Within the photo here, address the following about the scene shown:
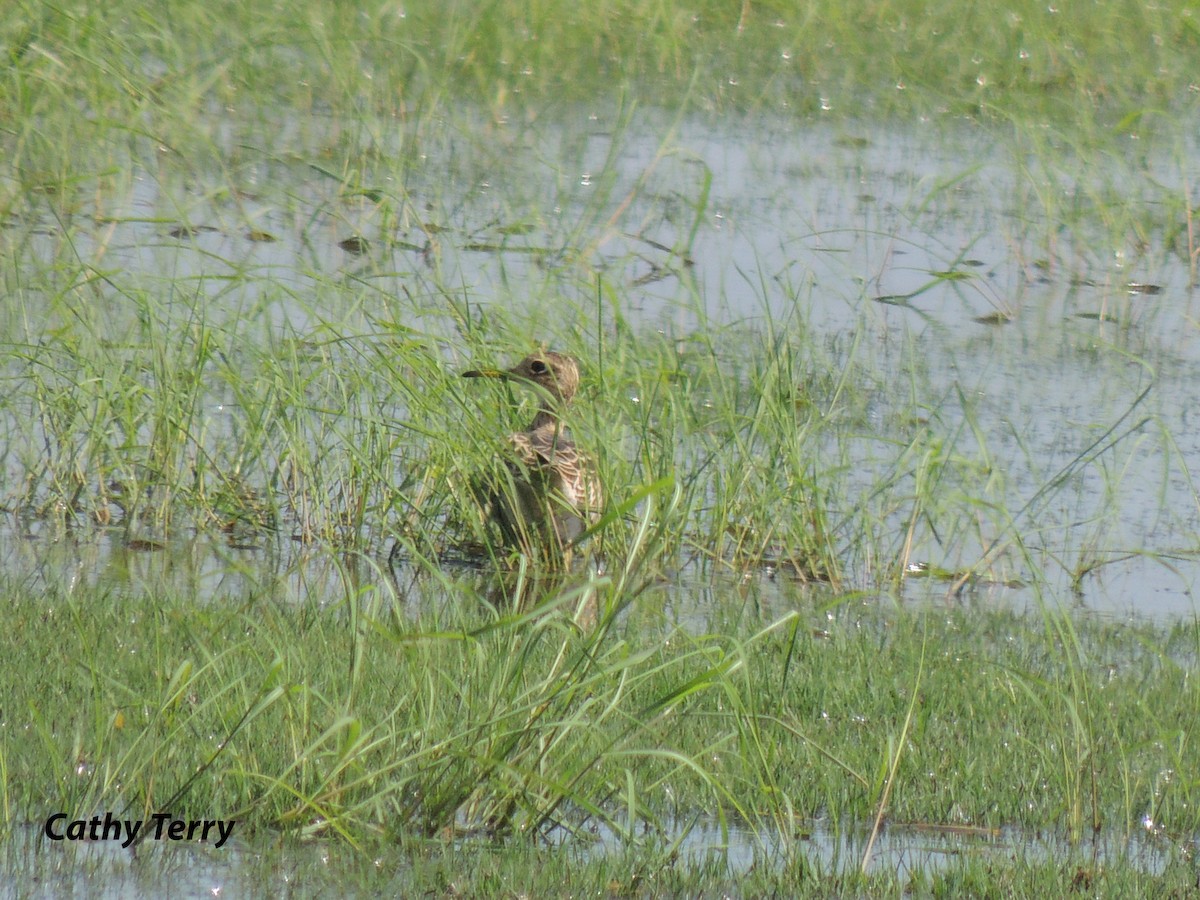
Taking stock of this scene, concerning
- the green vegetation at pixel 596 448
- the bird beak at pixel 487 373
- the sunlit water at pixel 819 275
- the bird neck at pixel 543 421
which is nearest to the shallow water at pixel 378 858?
the green vegetation at pixel 596 448

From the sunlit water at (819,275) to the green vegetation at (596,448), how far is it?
0.05m

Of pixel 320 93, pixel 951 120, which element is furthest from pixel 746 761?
pixel 951 120

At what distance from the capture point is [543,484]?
753 centimetres

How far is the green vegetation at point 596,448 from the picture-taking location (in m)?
4.57

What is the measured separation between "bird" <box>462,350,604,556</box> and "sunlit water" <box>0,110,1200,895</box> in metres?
0.47

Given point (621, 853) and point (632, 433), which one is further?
point (632, 433)

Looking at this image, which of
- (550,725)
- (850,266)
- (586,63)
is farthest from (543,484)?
(586,63)

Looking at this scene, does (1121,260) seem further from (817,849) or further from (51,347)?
(817,849)

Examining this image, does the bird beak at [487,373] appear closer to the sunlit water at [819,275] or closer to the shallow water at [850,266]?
the shallow water at [850,266]

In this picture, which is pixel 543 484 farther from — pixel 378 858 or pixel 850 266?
pixel 850 266

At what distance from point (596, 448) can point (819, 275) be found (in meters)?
3.91

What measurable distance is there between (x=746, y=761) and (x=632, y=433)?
3.24 meters

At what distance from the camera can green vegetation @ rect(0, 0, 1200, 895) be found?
4.57 meters

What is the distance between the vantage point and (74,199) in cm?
974
